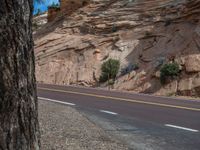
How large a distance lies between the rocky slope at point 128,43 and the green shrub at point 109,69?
61cm

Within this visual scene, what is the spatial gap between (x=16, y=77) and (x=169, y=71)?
22.3m

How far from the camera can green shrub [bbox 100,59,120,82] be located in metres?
30.7

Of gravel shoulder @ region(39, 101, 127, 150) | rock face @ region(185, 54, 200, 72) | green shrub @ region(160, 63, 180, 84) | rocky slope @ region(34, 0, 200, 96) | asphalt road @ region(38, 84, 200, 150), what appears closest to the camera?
gravel shoulder @ region(39, 101, 127, 150)

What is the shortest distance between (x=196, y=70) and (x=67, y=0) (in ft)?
76.0

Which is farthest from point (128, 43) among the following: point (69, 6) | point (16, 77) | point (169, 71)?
point (16, 77)

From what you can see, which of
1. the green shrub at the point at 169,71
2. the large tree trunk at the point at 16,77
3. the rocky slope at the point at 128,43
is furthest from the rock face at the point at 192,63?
the large tree trunk at the point at 16,77

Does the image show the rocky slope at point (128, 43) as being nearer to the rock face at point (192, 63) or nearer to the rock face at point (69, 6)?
the rock face at point (192, 63)

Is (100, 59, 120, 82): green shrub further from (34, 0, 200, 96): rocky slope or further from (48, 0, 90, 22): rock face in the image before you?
(48, 0, 90, 22): rock face

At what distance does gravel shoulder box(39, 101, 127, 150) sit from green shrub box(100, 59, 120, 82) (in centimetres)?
1918

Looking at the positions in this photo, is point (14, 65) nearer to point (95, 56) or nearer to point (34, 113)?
Answer: point (34, 113)

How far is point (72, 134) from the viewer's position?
8375mm

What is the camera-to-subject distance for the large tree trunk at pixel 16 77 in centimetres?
338

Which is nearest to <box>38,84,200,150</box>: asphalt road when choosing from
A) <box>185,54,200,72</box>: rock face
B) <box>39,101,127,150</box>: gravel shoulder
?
<box>39,101,127,150</box>: gravel shoulder

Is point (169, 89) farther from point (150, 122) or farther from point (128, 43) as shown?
point (150, 122)
